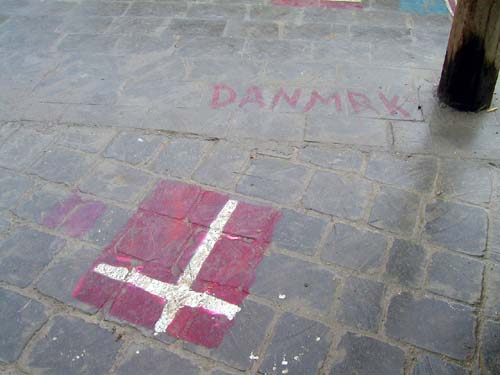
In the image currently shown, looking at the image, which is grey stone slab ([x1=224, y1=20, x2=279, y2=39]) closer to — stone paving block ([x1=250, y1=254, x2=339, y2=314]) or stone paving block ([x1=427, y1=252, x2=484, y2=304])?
stone paving block ([x1=250, y1=254, x2=339, y2=314])

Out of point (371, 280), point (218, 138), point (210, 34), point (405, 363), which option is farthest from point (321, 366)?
point (210, 34)

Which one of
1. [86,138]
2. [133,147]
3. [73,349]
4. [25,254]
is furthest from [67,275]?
[86,138]

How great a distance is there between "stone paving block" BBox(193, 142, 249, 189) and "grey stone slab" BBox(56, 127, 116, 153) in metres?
0.74

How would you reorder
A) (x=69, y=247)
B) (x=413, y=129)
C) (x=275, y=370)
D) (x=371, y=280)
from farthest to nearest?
1. (x=413, y=129)
2. (x=69, y=247)
3. (x=371, y=280)
4. (x=275, y=370)

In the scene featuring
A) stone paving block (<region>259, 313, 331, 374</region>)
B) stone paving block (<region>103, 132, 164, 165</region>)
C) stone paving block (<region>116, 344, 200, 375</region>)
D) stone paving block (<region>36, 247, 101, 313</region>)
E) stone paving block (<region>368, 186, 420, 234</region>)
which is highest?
stone paving block (<region>103, 132, 164, 165</region>)

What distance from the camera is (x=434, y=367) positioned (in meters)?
2.09

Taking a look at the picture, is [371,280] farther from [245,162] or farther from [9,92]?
[9,92]

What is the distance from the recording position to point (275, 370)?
209 centimetres

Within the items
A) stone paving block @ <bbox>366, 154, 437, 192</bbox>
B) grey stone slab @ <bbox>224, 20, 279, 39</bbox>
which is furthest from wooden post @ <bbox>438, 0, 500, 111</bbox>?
grey stone slab @ <bbox>224, 20, 279, 39</bbox>

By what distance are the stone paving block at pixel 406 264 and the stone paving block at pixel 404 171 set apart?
47cm

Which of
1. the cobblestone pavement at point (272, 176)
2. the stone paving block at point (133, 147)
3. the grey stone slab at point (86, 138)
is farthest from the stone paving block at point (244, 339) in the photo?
the grey stone slab at point (86, 138)

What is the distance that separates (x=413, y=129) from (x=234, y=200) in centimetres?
140

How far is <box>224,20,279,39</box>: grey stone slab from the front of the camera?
4516 millimetres

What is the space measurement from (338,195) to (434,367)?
1097mm
